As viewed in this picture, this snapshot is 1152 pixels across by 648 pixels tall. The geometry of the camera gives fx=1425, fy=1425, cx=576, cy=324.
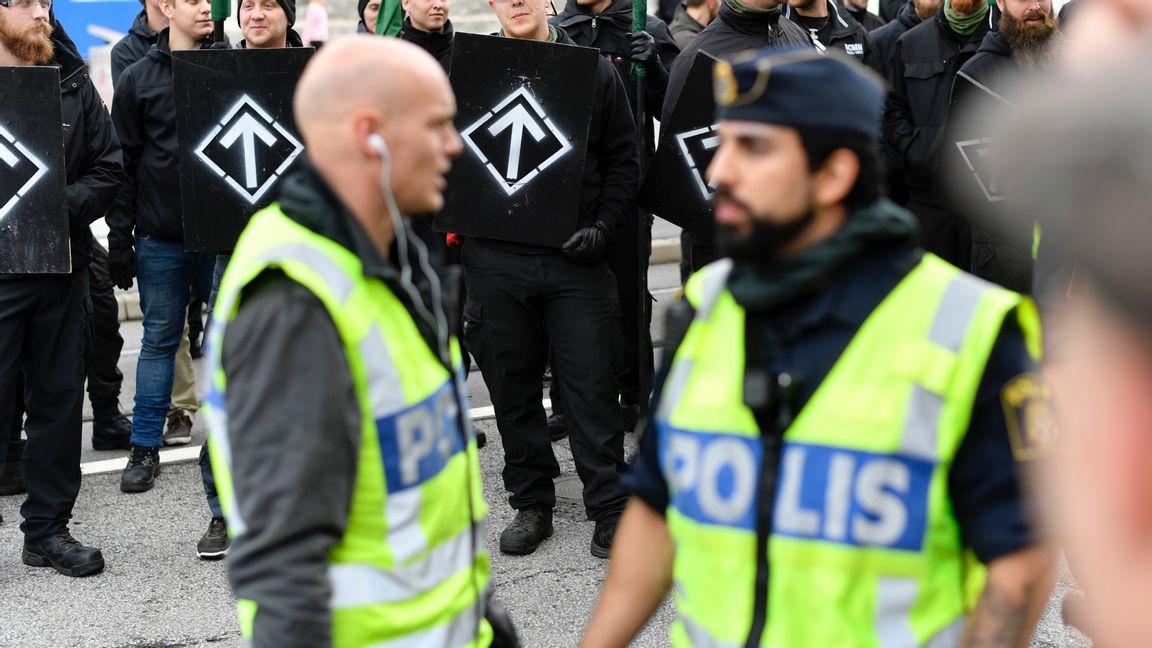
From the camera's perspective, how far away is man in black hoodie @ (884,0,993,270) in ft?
20.3

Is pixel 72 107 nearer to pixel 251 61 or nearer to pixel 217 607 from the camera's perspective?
pixel 251 61

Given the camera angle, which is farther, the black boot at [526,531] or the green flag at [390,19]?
the green flag at [390,19]

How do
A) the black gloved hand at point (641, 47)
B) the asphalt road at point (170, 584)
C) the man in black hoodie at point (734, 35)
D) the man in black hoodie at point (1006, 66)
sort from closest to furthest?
the asphalt road at point (170, 584) → the man in black hoodie at point (734, 35) → the man in black hoodie at point (1006, 66) → the black gloved hand at point (641, 47)

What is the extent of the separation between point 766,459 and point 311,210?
81 cm

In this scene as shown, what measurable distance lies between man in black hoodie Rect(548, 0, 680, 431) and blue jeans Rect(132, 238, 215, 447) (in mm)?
1707

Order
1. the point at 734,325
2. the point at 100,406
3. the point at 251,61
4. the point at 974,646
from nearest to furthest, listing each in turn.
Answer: the point at 974,646, the point at 734,325, the point at 251,61, the point at 100,406

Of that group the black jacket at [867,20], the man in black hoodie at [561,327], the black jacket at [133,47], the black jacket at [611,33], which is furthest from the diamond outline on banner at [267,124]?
the black jacket at [867,20]

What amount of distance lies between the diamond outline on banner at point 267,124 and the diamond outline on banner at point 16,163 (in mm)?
554

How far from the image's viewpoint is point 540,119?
5.24 meters

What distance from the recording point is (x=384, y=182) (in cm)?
226

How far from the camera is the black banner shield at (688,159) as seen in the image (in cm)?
538

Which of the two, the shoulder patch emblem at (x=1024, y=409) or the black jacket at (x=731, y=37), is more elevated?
the shoulder patch emblem at (x=1024, y=409)

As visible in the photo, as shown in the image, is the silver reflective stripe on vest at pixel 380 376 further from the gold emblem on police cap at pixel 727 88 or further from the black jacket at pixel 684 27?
the black jacket at pixel 684 27

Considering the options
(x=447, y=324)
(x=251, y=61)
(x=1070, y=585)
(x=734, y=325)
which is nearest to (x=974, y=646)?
(x=734, y=325)
